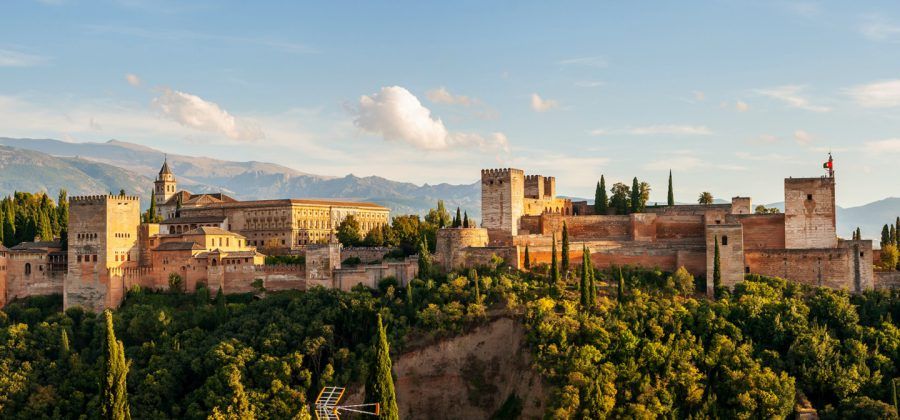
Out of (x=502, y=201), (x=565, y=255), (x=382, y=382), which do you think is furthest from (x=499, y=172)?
(x=382, y=382)

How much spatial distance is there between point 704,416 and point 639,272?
1109cm

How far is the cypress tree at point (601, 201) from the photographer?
58.5m

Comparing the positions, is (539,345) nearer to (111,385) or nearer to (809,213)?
(809,213)

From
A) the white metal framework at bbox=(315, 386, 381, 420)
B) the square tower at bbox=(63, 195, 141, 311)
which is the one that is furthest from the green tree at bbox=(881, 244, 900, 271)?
the square tower at bbox=(63, 195, 141, 311)

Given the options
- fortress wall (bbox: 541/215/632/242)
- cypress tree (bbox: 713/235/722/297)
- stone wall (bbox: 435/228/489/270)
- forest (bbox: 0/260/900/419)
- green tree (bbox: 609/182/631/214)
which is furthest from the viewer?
green tree (bbox: 609/182/631/214)

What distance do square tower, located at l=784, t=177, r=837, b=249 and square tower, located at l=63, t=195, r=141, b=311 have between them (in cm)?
3513

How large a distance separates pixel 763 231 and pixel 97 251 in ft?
116

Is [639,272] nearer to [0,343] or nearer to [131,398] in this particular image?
[131,398]

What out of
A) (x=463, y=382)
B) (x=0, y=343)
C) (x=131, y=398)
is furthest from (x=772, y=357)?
(x=0, y=343)

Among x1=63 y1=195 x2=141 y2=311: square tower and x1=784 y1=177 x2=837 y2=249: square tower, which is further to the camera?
x1=63 y1=195 x2=141 y2=311: square tower

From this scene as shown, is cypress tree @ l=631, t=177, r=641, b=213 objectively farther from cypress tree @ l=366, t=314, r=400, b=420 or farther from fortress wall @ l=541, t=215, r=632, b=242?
cypress tree @ l=366, t=314, r=400, b=420

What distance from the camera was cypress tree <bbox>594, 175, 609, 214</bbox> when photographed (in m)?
58.5

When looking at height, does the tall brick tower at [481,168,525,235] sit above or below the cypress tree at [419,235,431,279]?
above

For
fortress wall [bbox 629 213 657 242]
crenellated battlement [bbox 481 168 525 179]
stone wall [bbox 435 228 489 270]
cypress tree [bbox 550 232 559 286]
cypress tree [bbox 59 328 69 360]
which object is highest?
crenellated battlement [bbox 481 168 525 179]
